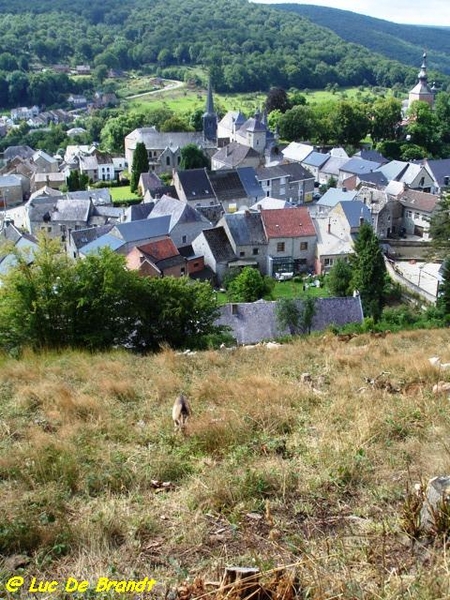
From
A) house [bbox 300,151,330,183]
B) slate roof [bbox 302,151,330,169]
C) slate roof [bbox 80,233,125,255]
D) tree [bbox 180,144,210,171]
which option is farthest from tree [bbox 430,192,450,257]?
tree [bbox 180,144,210,171]

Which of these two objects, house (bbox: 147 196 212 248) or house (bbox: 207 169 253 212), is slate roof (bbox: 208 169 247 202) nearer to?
house (bbox: 207 169 253 212)

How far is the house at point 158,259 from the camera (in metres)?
31.0

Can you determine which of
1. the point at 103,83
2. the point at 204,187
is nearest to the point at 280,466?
the point at 204,187

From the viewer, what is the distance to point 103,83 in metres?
116

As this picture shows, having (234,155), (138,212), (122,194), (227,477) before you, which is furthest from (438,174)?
(227,477)

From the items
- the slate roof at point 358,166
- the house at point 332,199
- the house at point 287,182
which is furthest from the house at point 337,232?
the slate roof at point 358,166

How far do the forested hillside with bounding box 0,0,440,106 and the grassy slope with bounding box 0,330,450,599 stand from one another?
10892cm

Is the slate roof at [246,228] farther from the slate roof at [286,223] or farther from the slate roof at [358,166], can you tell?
the slate roof at [358,166]

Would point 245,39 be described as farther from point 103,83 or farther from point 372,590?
point 372,590

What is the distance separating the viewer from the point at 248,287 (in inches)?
1177

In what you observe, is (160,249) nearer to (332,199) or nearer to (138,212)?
(138,212)

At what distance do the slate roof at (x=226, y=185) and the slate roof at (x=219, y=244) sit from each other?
1065cm

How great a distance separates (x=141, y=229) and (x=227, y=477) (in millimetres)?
31145

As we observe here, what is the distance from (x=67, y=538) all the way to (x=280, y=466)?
1731mm
